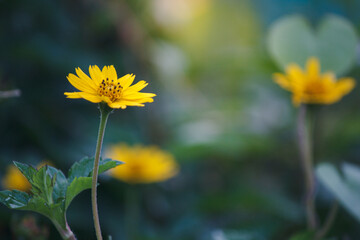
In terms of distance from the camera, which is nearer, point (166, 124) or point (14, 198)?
point (14, 198)

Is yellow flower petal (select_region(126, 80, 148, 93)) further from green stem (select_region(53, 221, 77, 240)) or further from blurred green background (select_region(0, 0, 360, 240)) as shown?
blurred green background (select_region(0, 0, 360, 240))

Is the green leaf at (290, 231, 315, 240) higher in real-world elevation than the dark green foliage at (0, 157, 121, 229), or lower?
lower

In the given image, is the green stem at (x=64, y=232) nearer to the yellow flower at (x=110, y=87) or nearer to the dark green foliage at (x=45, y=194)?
the dark green foliage at (x=45, y=194)

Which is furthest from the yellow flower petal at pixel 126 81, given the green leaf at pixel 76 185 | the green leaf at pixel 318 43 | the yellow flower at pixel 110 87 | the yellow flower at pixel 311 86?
the green leaf at pixel 318 43

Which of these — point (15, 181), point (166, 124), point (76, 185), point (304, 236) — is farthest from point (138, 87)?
point (166, 124)

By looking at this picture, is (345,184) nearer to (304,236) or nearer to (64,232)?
(304,236)

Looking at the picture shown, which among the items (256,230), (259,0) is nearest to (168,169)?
(256,230)

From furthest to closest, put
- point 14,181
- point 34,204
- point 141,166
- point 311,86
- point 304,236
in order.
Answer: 1. point 141,166
2. point 14,181
3. point 311,86
4. point 304,236
5. point 34,204

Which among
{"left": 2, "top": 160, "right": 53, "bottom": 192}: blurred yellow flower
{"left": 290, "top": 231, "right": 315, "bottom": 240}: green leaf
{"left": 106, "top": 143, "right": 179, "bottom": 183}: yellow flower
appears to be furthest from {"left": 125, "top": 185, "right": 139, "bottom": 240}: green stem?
{"left": 290, "top": 231, "right": 315, "bottom": 240}: green leaf
